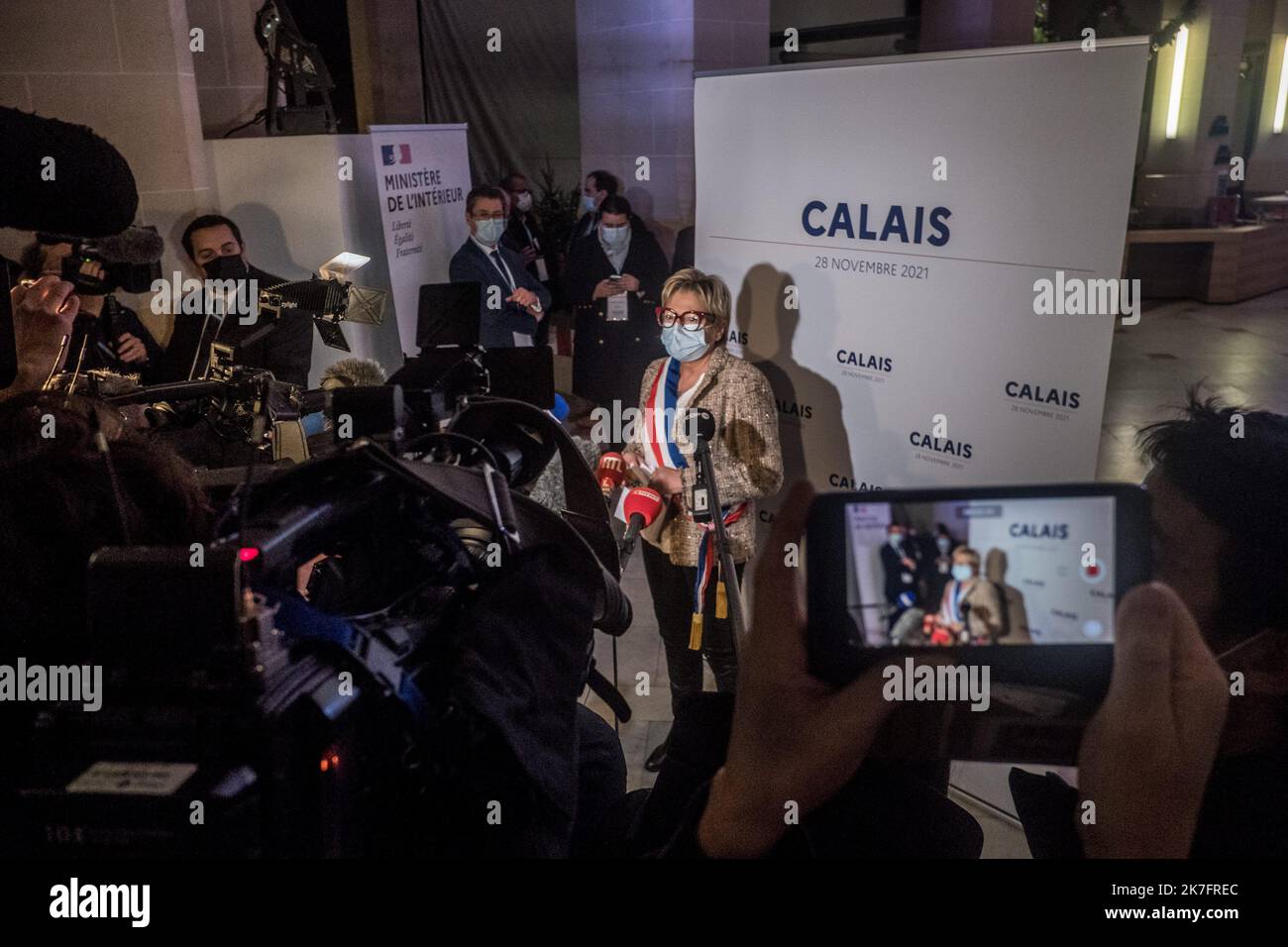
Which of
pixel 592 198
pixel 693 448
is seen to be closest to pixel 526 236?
pixel 592 198

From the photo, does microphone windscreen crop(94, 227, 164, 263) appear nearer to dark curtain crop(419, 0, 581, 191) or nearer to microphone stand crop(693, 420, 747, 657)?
microphone stand crop(693, 420, 747, 657)

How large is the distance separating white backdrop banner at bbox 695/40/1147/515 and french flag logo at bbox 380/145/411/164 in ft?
7.35

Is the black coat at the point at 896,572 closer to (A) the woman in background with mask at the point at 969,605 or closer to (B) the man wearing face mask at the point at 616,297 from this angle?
(A) the woman in background with mask at the point at 969,605

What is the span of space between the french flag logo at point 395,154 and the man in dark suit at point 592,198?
0.94 m

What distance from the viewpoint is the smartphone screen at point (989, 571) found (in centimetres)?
66

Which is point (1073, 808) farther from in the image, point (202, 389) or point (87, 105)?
point (87, 105)

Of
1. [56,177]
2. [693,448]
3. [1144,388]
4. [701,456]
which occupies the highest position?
[56,177]

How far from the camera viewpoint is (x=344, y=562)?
3.10 ft

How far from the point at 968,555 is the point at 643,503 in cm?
163

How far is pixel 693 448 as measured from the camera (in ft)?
7.85

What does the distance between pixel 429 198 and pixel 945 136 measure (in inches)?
130

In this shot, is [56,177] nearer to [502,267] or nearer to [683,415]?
[683,415]

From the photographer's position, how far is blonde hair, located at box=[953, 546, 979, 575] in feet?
2.22

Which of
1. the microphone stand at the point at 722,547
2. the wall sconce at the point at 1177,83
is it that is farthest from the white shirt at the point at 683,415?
the wall sconce at the point at 1177,83
